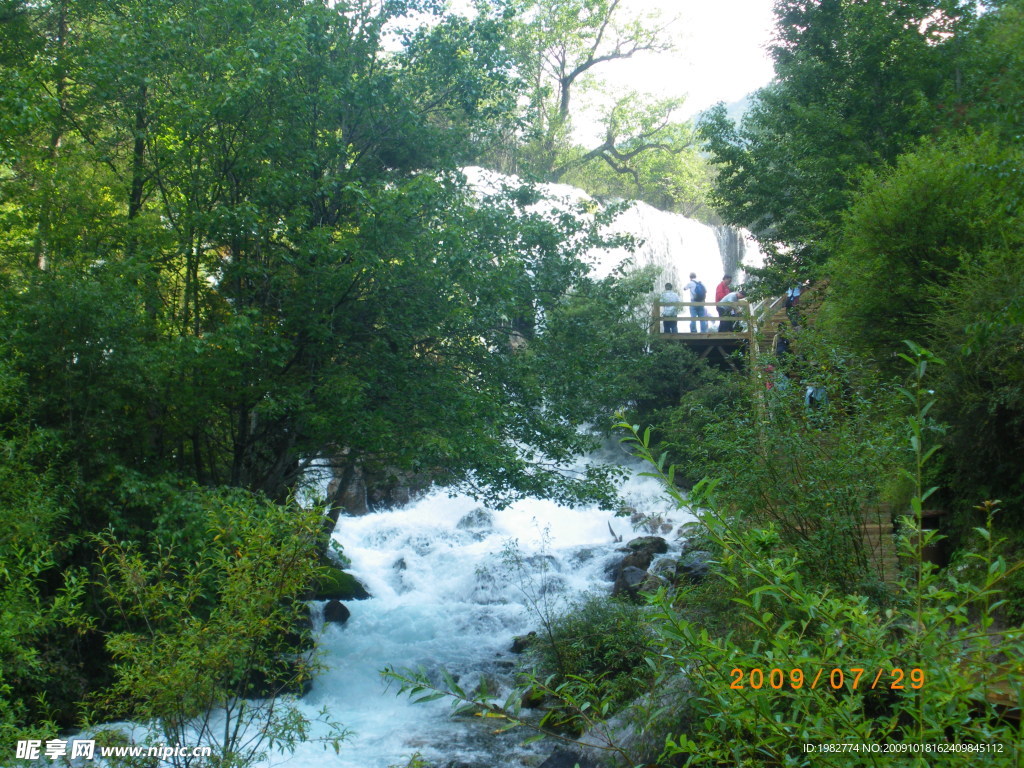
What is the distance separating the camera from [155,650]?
187 inches

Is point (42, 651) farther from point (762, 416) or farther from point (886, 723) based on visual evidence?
point (886, 723)

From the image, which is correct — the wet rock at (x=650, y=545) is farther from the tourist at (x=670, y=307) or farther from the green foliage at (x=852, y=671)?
the green foliage at (x=852, y=671)

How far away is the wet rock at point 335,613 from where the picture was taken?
40.3 ft

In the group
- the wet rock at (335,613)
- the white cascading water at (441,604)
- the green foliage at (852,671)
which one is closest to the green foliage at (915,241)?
the white cascading water at (441,604)

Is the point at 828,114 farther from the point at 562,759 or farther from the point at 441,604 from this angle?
the point at 562,759

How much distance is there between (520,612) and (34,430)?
768 cm

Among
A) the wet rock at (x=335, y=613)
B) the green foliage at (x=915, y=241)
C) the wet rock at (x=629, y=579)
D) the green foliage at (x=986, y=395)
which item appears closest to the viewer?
the green foliage at (x=986, y=395)

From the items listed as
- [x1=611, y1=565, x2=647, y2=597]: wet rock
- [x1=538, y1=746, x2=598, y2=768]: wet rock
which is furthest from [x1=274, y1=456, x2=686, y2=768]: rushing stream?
[x1=538, y1=746, x2=598, y2=768]: wet rock

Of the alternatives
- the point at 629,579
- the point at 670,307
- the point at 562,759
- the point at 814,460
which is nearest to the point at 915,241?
the point at 814,460
